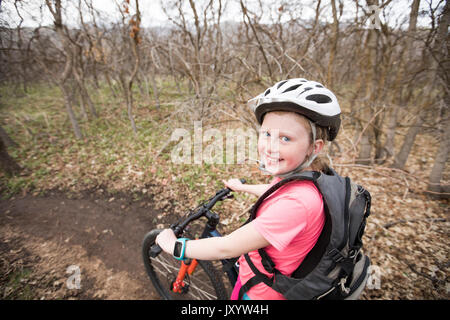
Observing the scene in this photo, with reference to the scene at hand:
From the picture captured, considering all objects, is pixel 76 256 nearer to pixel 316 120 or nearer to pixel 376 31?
pixel 316 120

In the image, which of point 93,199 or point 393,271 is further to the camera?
point 93,199

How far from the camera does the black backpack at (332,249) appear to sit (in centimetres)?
103

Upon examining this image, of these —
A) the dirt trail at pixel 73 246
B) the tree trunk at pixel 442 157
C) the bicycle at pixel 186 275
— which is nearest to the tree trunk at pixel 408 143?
the tree trunk at pixel 442 157

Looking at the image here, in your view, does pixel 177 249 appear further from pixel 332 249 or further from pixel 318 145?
pixel 318 145

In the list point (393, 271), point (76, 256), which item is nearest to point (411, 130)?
point (393, 271)

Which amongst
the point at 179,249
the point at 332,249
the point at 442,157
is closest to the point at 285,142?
the point at 332,249

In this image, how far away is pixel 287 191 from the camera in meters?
1.08

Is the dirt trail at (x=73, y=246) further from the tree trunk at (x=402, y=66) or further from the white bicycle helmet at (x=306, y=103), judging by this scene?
the tree trunk at (x=402, y=66)

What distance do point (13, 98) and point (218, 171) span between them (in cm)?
1751

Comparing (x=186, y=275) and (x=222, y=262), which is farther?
(x=186, y=275)

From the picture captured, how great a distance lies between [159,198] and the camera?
461 cm

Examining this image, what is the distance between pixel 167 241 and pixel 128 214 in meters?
3.29

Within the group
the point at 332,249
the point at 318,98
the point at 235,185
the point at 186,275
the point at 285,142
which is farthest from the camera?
the point at 186,275

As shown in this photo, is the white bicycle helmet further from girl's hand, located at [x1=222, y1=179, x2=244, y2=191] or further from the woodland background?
the woodland background
